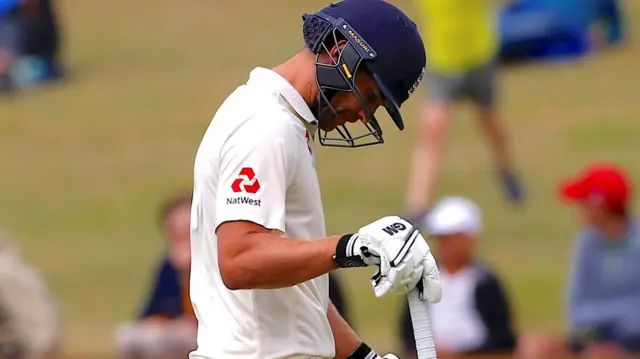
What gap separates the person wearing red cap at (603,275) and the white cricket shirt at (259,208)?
4.38 metres

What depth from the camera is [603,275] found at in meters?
8.89

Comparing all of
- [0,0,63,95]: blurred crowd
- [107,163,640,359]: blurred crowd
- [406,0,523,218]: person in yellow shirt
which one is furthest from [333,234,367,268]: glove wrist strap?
[0,0,63,95]: blurred crowd

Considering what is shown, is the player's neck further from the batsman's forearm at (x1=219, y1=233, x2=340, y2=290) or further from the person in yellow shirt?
the person in yellow shirt

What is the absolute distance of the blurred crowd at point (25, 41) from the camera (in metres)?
16.2

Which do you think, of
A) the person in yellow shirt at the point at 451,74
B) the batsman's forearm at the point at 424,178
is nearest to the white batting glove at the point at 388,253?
the batsman's forearm at the point at 424,178

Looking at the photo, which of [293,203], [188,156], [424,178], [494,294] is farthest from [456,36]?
[293,203]

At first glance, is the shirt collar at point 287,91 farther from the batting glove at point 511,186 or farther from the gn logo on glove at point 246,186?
the batting glove at point 511,186

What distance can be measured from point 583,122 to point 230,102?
35.1 feet

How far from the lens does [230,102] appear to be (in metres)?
4.27

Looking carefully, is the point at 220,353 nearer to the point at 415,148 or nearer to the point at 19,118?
the point at 415,148

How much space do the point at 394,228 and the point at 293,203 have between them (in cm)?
34

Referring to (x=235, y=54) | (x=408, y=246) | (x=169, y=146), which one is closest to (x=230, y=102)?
(x=408, y=246)

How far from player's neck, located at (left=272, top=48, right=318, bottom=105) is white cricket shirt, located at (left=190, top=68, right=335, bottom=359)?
0.02 metres

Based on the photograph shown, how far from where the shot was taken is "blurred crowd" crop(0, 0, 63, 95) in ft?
53.2
